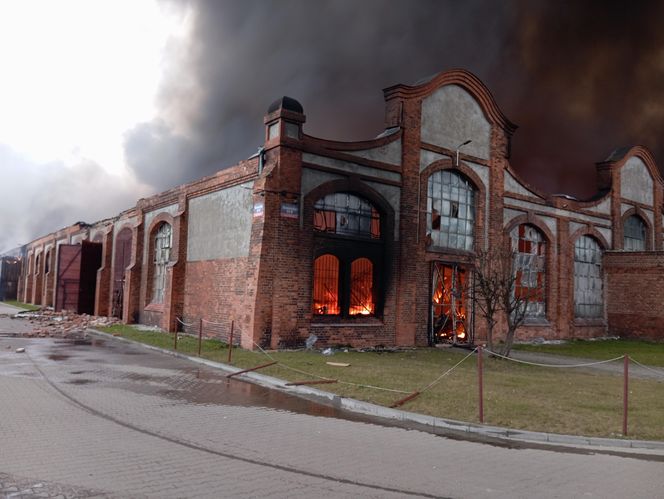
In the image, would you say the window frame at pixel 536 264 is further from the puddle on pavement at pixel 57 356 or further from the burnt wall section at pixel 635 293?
the puddle on pavement at pixel 57 356

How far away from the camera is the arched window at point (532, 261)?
2380 cm

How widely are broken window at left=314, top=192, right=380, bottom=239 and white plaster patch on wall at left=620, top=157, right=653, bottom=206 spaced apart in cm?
1728

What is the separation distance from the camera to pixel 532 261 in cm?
2438

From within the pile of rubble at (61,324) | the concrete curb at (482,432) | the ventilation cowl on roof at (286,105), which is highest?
the ventilation cowl on roof at (286,105)

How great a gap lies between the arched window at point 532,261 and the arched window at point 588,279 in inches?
101

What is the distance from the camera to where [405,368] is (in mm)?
13625

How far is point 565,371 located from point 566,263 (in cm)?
1163

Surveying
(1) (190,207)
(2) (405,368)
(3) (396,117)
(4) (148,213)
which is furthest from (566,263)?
(4) (148,213)

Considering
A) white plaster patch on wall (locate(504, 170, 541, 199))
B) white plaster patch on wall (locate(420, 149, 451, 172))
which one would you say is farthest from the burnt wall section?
white plaster patch on wall (locate(420, 149, 451, 172))

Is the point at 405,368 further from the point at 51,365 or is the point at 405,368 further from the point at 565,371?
the point at 51,365

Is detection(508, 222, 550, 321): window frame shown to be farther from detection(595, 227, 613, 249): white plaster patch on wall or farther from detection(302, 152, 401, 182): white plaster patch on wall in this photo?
detection(302, 152, 401, 182): white plaster patch on wall

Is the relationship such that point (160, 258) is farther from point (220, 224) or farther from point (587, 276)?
point (587, 276)

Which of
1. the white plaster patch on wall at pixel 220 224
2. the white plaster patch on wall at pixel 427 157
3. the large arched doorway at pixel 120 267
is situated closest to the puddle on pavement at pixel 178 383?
the white plaster patch on wall at pixel 220 224

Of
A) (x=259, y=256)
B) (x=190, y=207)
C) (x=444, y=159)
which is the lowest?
(x=259, y=256)
